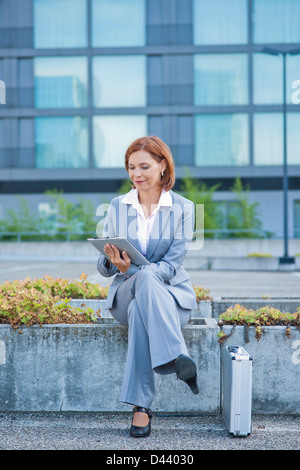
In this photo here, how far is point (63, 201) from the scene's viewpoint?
27.8 metres

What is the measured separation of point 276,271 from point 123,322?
16.9 m

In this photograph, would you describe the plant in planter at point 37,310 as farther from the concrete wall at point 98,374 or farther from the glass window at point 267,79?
the glass window at point 267,79

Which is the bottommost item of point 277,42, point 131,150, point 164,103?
point 131,150

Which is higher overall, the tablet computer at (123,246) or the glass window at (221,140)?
the glass window at (221,140)

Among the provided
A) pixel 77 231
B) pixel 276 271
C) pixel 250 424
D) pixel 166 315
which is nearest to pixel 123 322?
pixel 166 315

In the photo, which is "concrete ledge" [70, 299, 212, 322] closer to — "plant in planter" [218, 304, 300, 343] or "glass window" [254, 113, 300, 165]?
"plant in planter" [218, 304, 300, 343]

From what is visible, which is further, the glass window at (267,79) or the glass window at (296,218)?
the glass window at (296,218)

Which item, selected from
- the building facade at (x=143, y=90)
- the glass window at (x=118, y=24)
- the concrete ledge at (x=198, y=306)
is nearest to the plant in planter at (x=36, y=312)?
the concrete ledge at (x=198, y=306)

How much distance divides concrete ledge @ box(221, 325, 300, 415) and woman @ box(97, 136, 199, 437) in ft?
→ 1.44

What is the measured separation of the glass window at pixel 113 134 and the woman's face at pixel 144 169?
25.3 metres

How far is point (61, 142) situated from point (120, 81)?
168 inches

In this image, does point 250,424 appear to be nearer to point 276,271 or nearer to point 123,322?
point 123,322

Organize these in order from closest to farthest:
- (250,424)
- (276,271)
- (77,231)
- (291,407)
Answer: (250,424) → (291,407) → (276,271) → (77,231)

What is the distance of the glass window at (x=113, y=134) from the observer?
29.0 metres
